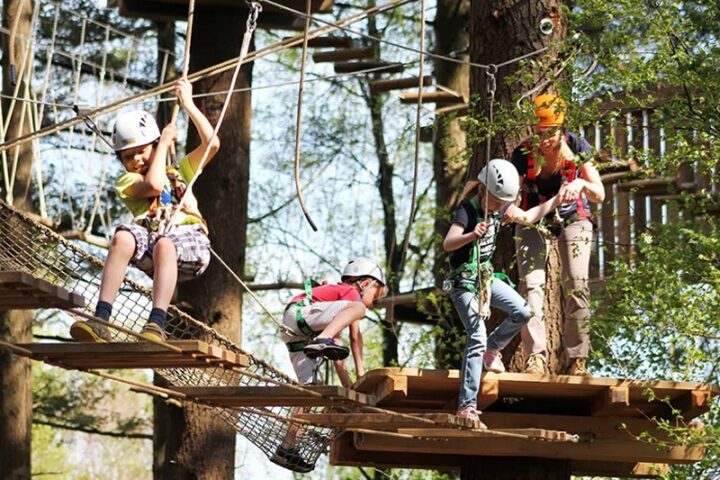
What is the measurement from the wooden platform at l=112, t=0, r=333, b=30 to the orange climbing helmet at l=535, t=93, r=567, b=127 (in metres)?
3.37

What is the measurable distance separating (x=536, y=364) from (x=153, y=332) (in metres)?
2.08

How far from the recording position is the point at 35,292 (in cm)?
575

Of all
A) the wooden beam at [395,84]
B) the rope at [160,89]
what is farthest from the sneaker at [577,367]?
the wooden beam at [395,84]

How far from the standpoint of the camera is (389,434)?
7.41 meters

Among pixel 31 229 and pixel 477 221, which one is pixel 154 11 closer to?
pixel 31 229

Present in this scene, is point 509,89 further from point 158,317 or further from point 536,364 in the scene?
point 158,317

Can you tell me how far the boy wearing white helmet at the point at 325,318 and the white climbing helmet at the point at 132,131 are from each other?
59.3 inches

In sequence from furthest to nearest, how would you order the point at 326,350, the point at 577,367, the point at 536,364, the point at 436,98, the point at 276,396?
the point at 436,98
the point at 577,367
the point at 536,364
the point at 326,350
the point at 276,396

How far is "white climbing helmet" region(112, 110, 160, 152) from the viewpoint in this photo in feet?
21.5

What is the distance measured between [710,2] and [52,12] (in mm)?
8486

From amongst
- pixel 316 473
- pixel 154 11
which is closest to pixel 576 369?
pixel 154 11

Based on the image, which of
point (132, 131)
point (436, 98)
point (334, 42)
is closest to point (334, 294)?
point (132, 131)

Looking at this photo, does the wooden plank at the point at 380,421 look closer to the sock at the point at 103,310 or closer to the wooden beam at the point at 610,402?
the wooden beam at the point at 610,402

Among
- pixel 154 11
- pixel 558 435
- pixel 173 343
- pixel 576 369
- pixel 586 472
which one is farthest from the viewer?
pixel 154 11
